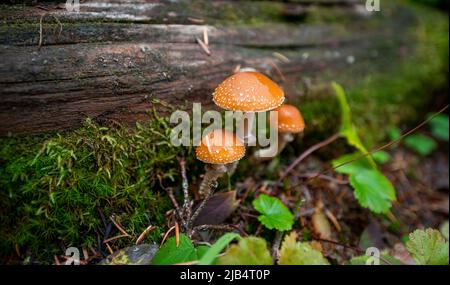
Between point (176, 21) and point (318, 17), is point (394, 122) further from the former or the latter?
point (176, 21)

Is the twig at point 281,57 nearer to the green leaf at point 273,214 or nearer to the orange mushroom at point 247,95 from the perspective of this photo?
the orange mushroom at point 247,95

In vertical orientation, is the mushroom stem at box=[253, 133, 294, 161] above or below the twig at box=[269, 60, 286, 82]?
below

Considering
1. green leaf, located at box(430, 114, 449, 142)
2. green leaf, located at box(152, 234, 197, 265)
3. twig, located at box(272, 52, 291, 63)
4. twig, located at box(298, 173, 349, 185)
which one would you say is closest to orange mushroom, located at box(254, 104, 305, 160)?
twig, located at box(298, 173, 349, 185)

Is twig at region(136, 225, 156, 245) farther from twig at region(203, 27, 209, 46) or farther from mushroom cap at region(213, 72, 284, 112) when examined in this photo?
twig at region(203, 27, 209, 46)

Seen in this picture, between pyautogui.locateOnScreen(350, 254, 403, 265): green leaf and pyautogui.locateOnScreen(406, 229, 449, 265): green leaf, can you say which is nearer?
pyautogui.locateOnScreen(406, 229, 449, 265): green leaf

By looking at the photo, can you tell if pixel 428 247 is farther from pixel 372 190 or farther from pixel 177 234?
pixel 177 234

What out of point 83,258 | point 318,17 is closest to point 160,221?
point 83,258
